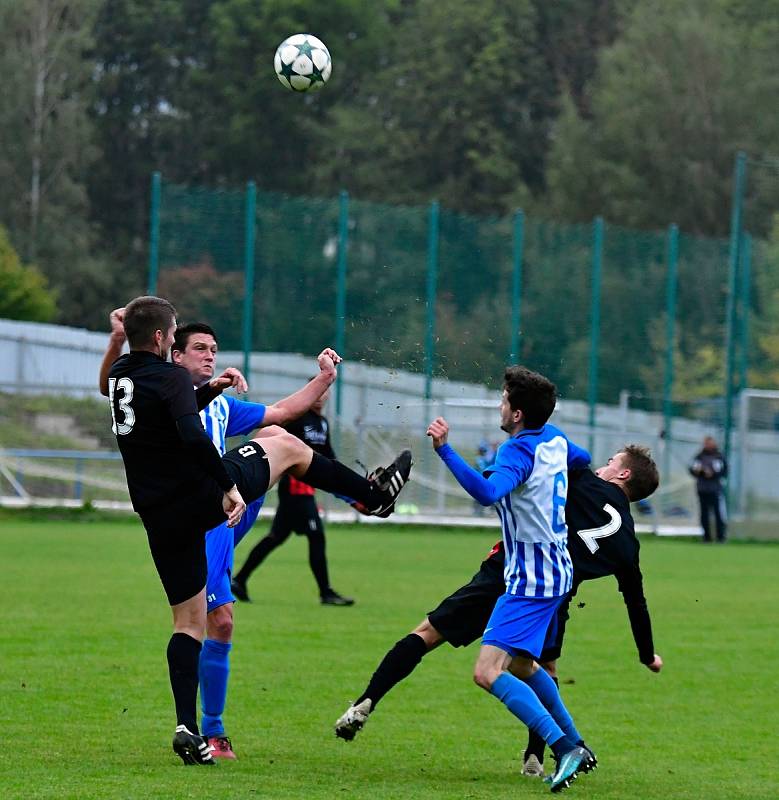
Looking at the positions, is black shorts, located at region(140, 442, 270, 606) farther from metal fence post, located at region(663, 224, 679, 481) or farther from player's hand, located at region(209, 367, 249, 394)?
metal fence post, located at region(663, 224, 679, 481)

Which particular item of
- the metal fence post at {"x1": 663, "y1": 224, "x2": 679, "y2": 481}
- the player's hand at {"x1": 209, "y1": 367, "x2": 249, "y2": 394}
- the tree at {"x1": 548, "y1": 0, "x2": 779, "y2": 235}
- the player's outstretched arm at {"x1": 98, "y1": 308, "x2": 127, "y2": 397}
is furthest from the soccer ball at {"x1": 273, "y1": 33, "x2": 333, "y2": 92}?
the tree at {"x1": 548, "y1": 0, "x2": 779, "y2": 235}

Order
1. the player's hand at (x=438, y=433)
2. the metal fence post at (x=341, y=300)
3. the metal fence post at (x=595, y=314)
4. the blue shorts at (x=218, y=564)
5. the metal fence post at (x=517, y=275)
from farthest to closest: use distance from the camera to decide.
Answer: the metal fence post at (x=517, y=275) → the metal fence post at (x=595, y=314) → the metal fence post at (x=341, y=300) → the blue shorts at (x=218, y=564) → the player's hand at (x=438, y=433)

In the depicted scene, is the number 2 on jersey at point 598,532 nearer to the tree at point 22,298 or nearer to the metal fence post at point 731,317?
the metal fence post at point 731,317

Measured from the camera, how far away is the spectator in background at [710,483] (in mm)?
25969

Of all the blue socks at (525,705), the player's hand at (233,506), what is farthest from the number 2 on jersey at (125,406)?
the blue socks at (525,705)

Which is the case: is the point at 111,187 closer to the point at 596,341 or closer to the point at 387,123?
the point at 387,123

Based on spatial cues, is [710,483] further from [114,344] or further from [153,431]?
[153,431]

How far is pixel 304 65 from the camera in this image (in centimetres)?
1093

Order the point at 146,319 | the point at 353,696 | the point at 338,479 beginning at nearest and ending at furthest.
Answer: the point at 146,319
the point at 338,479
the point at 353,696

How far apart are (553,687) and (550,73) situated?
5755 cm

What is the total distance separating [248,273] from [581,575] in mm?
21389

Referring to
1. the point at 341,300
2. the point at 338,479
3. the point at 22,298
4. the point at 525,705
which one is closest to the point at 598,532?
the point at 525,705

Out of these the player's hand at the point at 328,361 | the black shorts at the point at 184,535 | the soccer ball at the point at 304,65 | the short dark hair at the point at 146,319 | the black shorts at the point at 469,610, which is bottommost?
the black shorts at the point at 469,610

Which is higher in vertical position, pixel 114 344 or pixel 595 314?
pixel 114 344
